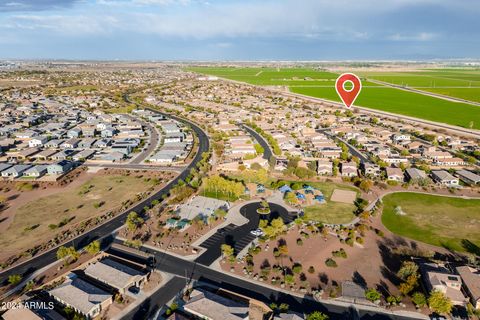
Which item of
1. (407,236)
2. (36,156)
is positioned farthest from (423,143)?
(36,156)

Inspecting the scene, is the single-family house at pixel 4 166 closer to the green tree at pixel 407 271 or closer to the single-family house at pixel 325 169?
the single-family house at pixel 325 169

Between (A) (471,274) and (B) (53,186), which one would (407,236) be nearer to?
(A) (471,274)

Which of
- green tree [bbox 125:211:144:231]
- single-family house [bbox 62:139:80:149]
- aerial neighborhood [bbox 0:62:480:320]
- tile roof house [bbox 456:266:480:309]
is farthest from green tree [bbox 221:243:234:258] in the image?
single-family house [bbox 62:139:80:149]

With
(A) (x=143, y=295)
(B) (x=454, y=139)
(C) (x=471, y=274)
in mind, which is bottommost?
(A) (x=143, y=295)

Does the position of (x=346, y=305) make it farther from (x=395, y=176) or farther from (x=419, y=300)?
(x=395, y=176)

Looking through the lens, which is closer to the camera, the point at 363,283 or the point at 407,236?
the point at 363,283

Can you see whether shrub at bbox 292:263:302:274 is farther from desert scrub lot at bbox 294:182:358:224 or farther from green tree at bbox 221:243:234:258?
desert scrub lot at bbox 294:182:358:224

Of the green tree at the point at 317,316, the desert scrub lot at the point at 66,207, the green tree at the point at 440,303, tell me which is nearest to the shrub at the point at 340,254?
the green tree at the point at 440,303
